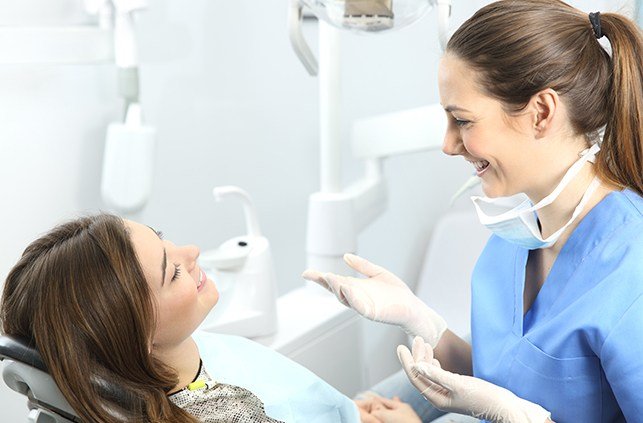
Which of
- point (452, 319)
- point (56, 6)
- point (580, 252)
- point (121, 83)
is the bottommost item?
point (452, 319)

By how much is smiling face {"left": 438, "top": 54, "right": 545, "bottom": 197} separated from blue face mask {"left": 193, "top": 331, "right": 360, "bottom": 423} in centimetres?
46

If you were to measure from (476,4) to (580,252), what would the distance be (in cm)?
124

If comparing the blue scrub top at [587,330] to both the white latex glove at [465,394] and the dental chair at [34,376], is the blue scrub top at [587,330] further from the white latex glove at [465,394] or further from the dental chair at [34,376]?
the dental chair at [34,376]

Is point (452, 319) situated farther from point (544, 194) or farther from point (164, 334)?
point (164, 334)

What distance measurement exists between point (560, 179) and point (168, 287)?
591mm

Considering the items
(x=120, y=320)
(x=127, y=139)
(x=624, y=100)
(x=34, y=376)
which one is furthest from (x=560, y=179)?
(x=127, y=139)

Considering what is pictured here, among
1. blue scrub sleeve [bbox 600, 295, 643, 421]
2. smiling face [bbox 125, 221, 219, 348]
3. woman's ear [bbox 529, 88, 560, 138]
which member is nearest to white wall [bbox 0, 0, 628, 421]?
smiling face [bbox 125, 221, 219, 348]

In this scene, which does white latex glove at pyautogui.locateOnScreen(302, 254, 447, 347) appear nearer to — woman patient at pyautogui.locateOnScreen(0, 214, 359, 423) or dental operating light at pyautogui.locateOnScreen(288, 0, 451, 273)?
woman patient at pyautogui.locateOnScreen(0, 214, 359, 423)

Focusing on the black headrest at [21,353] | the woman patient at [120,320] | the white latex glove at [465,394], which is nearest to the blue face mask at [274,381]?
the woman patient at [120,320]

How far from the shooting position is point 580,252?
1.31 m

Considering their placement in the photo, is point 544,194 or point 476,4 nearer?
point 544,194

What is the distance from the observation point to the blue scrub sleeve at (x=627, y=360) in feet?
3.87

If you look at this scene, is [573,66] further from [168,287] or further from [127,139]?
[127,139]

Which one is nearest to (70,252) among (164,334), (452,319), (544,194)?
(164,334)
